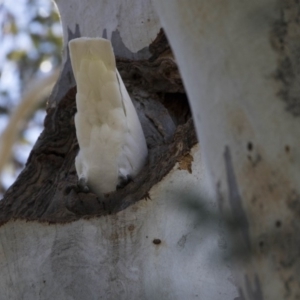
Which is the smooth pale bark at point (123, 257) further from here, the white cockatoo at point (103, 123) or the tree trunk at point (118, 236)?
the white cockatoo at point (103, 123)

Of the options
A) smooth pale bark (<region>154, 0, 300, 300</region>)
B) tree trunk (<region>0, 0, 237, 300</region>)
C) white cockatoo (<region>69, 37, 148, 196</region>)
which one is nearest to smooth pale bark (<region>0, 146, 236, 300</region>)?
tree trunk (<region>0, 0, 237, 300</region>)

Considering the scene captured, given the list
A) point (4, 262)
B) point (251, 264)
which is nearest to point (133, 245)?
point (4, 262)

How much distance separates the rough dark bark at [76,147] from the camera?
6.05 feet

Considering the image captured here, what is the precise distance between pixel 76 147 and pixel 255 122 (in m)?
1.46

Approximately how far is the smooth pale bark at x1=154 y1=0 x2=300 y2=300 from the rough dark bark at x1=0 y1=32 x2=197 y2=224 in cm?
86

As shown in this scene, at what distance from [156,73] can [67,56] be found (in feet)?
1.24

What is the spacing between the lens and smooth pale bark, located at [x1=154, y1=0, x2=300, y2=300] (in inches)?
32.6

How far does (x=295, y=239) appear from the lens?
0.80m

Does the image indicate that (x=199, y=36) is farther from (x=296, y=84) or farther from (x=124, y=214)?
(x=124, y=214)

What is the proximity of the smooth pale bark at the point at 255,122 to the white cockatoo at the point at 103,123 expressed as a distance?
1.11 m

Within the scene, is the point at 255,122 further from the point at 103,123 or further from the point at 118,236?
the point at 103,123

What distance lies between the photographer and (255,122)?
0.88 metres

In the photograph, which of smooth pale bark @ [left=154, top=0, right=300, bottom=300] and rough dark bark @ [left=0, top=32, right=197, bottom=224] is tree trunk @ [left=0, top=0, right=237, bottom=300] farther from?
smooth pale bark @ [left=154, top=0, right=300, bottom=300]

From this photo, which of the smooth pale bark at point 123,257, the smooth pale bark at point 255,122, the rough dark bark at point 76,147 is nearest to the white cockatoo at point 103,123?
the rough dark bark at point 76,147
